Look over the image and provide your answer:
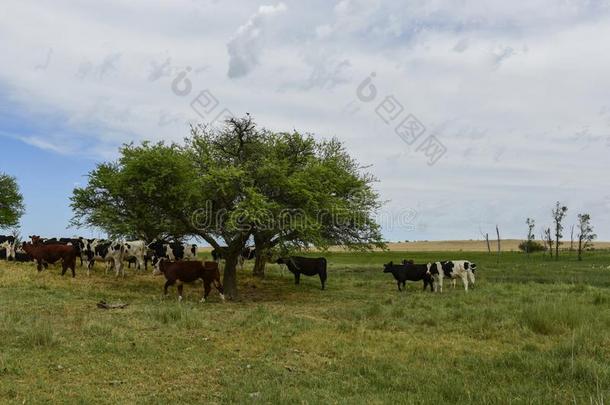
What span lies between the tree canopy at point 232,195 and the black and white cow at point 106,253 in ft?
9.33

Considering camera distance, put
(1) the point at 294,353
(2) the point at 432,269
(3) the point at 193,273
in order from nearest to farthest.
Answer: (1) the point at 294,353
(3) the point at 193,273
(2) the point at 432,269

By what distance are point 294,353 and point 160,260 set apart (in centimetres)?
1405

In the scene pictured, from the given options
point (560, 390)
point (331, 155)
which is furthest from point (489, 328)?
point (331, 155)

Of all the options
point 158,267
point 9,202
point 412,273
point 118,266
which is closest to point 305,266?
point 412,273

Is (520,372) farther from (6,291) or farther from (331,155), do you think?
(331,155)

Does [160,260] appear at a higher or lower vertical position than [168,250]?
lower

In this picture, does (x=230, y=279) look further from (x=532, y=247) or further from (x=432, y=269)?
(x=532, y=247)

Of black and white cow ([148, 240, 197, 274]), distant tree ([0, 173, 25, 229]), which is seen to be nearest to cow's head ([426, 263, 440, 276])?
black and white cow ([148, 240, 197, 274])

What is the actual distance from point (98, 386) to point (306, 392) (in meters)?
3.44

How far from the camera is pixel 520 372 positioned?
9945 mm

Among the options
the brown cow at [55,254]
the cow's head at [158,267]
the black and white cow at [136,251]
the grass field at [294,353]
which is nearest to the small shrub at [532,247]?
the cow's head at [158,267]

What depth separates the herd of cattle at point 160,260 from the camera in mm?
22156

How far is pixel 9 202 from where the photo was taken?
196 ft

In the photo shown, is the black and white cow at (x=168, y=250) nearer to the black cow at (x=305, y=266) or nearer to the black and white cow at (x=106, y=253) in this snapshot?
the black and white cow at (x=106, y=253)
